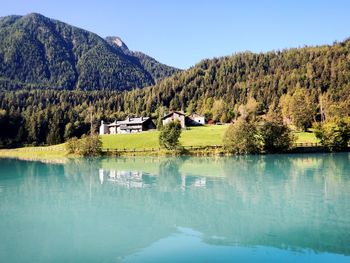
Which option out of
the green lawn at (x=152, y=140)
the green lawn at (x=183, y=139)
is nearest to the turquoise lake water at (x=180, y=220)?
the green lawn at (x=183, y=139)

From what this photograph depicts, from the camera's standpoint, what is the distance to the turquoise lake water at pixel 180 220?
20609 millimetres

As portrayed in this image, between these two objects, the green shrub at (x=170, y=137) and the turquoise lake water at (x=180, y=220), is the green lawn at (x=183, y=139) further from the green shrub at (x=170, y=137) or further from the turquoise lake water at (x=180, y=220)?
the turquoise lake water at (x=180, y=220)

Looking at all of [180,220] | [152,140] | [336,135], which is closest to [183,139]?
[152,140]

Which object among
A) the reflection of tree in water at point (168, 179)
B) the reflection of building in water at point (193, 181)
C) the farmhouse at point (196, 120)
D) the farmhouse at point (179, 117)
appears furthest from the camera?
the farmhouse at point (196, 120)

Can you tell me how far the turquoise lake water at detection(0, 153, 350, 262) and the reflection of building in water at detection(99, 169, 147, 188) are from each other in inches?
13.2

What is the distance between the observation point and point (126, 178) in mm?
52438

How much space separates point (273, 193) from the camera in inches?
1486

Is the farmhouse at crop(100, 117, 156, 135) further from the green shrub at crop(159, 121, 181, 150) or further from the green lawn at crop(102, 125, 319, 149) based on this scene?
the green shrub at crop(159, 121, 181, 150)

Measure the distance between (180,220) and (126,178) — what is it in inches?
1012

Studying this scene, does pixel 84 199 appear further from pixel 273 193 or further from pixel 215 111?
pixel 215 111

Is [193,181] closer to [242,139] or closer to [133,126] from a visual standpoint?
[242,139]

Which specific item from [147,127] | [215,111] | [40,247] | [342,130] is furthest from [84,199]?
[215,111]

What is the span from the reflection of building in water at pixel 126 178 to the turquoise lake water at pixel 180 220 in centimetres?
33

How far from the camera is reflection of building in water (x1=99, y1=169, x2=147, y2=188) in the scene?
46.5 metres
